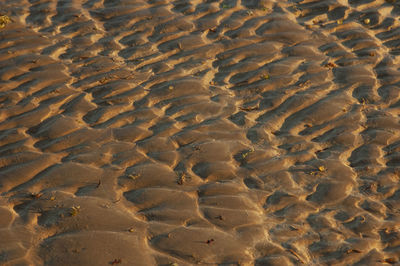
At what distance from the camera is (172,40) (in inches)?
233

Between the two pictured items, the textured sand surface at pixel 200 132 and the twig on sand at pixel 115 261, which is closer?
the twig on sand at pixel 115 261

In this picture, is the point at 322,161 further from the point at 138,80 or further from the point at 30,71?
the point at 30,71

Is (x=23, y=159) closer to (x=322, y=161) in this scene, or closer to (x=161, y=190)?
(x=161, y=190)

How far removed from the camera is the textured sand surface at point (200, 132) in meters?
3.31

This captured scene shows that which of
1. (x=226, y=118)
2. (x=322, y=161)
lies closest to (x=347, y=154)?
(x=322, y=161)

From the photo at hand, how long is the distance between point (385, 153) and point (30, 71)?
3210 millimetres

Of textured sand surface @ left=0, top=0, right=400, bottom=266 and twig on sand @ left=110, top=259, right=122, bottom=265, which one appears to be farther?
textured sand surface @ left=0, top=0, right=400, bottom=266

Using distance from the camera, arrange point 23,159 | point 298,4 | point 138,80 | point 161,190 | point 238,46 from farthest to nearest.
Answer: point 298,4
point 238,46
point 138,80
point 23,159
point 161,190

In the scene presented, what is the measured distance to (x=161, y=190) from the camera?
3.71 meters

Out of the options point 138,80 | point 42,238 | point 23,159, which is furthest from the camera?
point 138,80

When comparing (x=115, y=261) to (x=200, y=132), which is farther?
(x=200, y=132)

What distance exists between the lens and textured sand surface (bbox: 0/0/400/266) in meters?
3.31

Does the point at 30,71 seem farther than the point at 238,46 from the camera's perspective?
No

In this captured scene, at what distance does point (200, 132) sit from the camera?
14.4 ft
